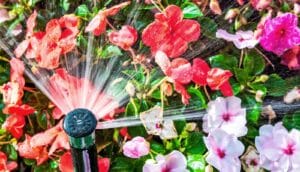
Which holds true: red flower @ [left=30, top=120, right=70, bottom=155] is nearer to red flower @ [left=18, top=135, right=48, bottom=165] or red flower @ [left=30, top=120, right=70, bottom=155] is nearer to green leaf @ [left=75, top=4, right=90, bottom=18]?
red flower @ [left=18, top=135, right=48, bottom=165]

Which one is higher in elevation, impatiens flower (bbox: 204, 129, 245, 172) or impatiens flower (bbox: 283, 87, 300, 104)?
impatiens flower (bbox: 283, 87, 300, 104)

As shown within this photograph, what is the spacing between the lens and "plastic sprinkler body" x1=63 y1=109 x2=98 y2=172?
1057mm

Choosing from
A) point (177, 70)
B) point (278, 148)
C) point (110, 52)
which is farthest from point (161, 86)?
point (278, 148)

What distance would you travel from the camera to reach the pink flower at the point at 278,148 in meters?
A: 1.32

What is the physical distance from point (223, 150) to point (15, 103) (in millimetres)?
440

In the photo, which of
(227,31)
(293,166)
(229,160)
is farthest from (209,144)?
(227,31)

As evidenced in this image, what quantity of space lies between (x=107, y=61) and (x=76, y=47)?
0.08 m

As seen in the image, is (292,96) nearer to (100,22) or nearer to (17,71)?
(100,22)

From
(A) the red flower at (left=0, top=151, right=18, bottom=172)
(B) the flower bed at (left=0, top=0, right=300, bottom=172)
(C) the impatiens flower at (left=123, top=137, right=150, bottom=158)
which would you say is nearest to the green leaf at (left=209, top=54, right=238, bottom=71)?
(B) the flower bed at (left=0, top=0, right=300, bottom=172)

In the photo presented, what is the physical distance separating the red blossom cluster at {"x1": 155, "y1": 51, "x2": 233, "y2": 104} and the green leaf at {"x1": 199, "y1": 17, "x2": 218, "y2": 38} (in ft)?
0.36

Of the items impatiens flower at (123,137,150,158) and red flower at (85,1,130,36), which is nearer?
impatiens flower at (123,137,150,158)

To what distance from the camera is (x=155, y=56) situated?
1421mm

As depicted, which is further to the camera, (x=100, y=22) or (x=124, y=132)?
(x=100, y=22)

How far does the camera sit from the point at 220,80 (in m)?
1.36
